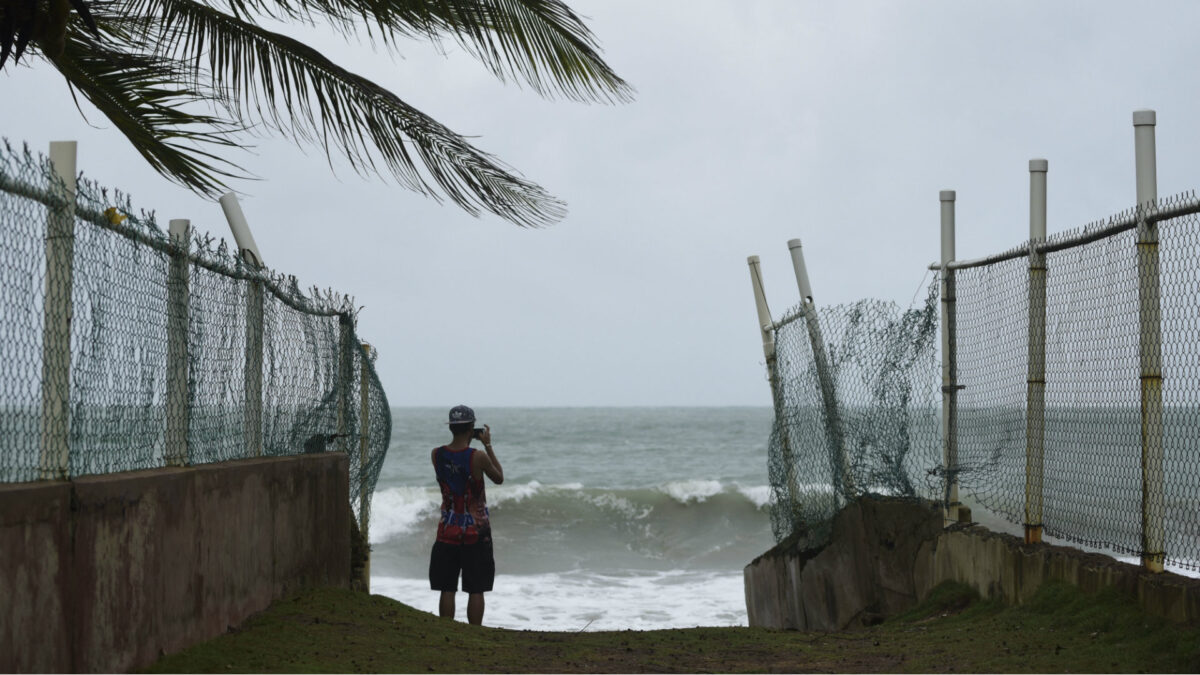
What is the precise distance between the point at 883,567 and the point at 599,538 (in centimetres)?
1684

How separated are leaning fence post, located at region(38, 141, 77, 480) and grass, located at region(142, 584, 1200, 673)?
106 centimetres

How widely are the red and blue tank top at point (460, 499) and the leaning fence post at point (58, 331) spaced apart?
406 cm

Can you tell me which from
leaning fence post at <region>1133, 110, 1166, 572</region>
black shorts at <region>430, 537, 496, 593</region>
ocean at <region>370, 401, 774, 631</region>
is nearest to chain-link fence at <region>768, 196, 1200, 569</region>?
leaning fence post at <region>1133, 110, 1166, 572</region>

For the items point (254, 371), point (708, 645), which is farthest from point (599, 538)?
point (254, 371)

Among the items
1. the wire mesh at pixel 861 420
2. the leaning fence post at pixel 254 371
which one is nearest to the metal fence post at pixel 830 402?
the wire mesh at pixel 861 420

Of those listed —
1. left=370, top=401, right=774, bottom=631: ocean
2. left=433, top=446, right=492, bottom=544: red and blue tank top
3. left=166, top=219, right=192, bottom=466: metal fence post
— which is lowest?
left=370, top=401, right=774, bottom=631: ocean

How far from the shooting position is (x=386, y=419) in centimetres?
962

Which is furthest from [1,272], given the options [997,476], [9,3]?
[997,476]

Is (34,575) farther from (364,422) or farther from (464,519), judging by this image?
(364,422)

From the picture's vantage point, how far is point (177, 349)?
5.53 metres

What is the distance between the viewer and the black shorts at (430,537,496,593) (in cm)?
847

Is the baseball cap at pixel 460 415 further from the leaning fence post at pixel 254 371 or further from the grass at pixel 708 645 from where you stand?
the leaning fence post at pixel 254 371

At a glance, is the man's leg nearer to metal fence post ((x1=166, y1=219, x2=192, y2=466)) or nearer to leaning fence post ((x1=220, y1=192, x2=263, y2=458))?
leaning fence post ((x1=220, y1=192, x2=263, y2=458))

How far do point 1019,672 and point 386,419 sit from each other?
5.51m
